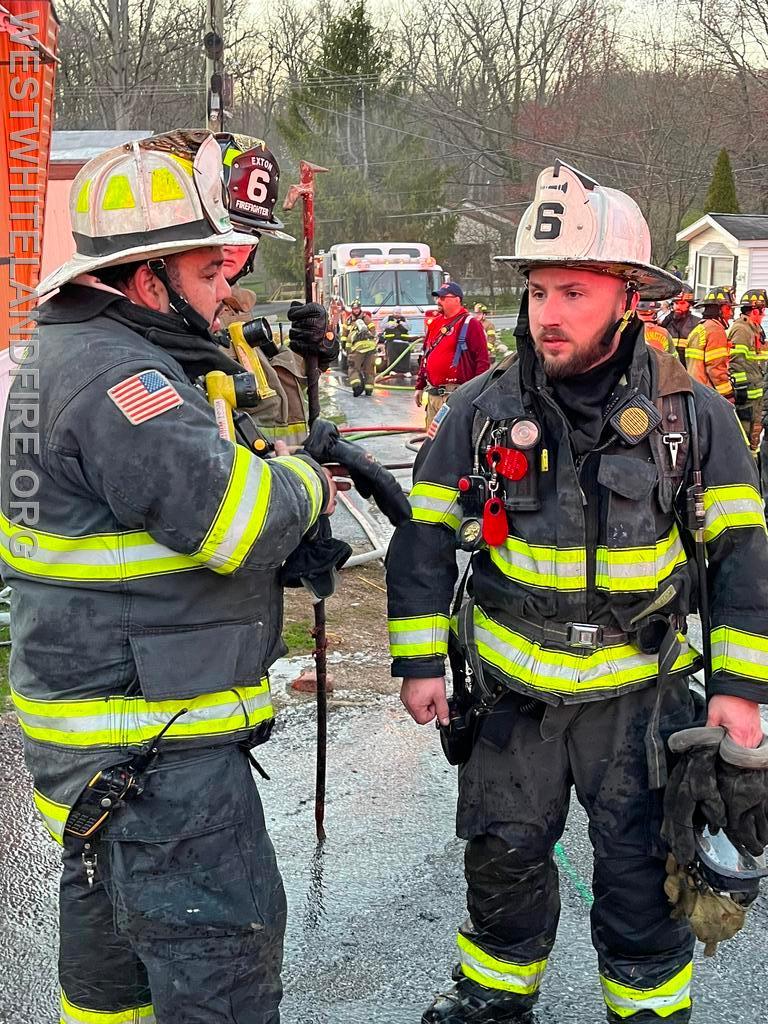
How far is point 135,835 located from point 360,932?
4.51ft

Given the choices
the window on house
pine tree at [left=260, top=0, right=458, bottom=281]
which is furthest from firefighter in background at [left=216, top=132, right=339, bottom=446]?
pine tree at [left=260, top=0, right=458, bottom=281]

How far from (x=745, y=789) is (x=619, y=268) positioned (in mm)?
1288

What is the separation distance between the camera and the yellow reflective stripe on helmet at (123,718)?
2.14 metres

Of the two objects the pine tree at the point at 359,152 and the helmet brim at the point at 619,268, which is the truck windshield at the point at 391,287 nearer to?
the helmet brim at the point at 619,268

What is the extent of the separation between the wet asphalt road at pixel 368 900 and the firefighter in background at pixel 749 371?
722 centimetres

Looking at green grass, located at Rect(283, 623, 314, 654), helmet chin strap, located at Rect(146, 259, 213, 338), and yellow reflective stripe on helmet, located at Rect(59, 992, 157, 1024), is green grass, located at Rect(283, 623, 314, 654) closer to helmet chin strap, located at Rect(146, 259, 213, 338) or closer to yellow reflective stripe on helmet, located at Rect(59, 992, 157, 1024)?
yellow reflective stripe on helmet, located at Rect(59, 992, 157, 1024)

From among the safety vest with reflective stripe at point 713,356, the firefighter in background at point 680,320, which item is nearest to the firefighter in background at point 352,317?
the firefighter in background at point 680,320

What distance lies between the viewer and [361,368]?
60.6 ft

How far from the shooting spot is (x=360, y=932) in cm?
328

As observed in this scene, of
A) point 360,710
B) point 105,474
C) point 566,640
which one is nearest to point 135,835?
point 105,474

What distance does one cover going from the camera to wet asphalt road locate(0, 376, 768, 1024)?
9.84 feet

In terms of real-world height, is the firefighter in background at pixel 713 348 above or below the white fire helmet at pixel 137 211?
below

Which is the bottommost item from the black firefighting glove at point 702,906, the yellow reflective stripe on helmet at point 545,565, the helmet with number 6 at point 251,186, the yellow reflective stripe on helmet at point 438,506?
the black firefighting glove at point 702,906

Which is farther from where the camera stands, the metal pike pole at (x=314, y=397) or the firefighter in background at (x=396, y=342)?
the firefighter in background at (x=396, y=342)
